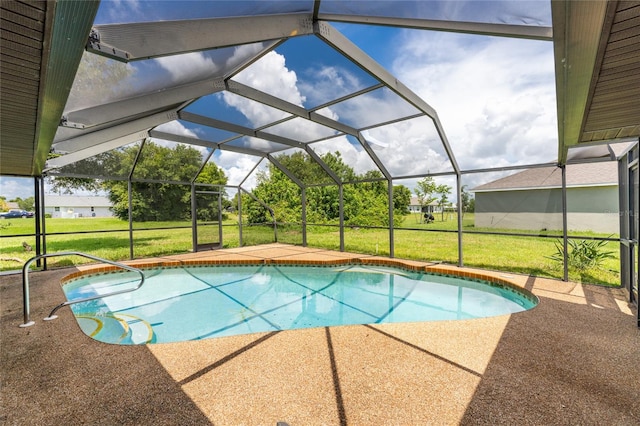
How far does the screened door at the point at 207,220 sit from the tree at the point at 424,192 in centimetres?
865

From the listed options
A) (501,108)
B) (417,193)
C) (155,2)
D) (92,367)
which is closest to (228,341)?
(92,367)

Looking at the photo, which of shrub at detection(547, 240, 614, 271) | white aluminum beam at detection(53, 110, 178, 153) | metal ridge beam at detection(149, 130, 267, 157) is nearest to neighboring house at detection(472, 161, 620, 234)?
shrub at detection(547, 240, 614, 271)

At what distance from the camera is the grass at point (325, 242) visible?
7.49 meters

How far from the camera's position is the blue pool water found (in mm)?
4523

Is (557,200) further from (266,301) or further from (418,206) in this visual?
(418,206)

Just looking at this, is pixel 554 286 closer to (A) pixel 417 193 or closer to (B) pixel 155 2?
(B) pixel 155 2

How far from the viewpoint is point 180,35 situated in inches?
90.0

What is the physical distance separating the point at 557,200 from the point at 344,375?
5.97 m

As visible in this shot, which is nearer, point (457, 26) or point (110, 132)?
point (457, 26)

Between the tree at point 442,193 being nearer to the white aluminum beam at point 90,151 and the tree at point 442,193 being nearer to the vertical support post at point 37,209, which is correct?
the white aluminum beam at point 90,151

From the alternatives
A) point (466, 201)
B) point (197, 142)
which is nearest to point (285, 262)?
point (197, 142)

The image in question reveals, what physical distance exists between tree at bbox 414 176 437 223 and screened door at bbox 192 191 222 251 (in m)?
8.65

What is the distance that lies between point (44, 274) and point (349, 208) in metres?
10.1

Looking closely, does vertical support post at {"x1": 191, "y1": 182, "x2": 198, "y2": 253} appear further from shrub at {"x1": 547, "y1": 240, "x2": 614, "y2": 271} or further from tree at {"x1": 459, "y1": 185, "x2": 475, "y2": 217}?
shrub at {"x1": 547, "y1": 240, "x2": 614, "y2": 271}
